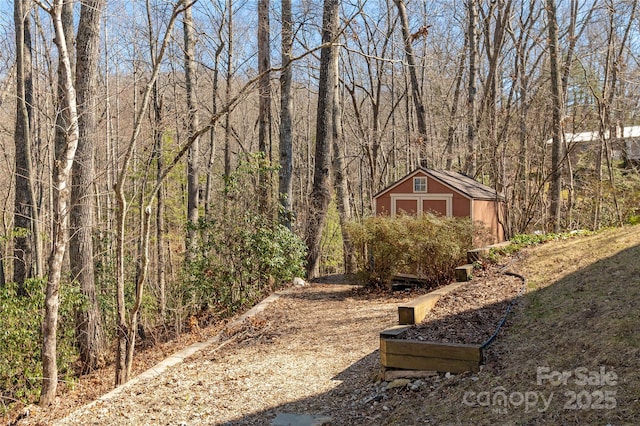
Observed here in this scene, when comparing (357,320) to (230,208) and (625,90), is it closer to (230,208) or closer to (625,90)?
(230,208)

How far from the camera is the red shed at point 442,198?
11.7 metres

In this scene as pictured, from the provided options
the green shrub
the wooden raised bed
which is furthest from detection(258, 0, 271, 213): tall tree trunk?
the wooden raised bed

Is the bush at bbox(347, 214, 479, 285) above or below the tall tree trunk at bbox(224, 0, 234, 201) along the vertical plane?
below

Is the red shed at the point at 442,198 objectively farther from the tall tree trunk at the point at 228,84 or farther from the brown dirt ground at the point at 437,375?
the tall tree trunk at the point at 228,84

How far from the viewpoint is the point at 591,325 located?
417 centimetres

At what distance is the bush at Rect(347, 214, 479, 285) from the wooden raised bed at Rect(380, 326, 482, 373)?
14.3ft

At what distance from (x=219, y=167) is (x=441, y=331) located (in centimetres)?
2135

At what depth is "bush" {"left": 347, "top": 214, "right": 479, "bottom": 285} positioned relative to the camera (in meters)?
8.71

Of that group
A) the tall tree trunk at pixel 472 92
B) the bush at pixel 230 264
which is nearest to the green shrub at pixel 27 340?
the bush at pixel 230 264

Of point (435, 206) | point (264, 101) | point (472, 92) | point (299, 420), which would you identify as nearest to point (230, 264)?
point (264, 101)

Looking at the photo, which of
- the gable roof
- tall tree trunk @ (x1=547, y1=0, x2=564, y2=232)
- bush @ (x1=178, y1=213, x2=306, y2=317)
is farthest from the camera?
tall tree trunk @ (x1=547, y1=0, x2=564, y2=232)

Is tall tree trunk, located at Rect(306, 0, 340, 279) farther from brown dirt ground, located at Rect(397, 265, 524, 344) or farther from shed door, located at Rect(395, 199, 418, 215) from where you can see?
brown dirt ground, located at Rect(397, 265, 524, 344)

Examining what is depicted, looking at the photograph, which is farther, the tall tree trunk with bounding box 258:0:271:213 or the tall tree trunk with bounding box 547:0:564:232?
the tall tree trunk with bounding box 547:0:564:232

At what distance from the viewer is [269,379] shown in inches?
208
